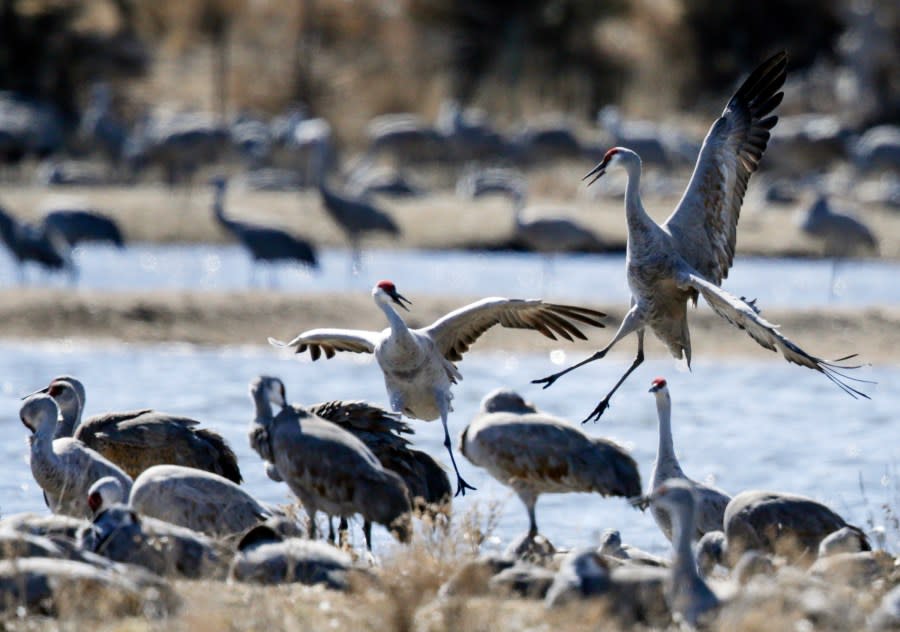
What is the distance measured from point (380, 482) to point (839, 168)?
2494 centimetres

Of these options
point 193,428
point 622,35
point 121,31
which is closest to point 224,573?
point 193,428

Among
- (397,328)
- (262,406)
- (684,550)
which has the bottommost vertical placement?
(684,550)

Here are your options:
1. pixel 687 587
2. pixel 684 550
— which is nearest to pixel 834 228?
pixel 684 550

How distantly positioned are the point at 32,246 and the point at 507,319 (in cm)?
991

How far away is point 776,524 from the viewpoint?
25.2ft

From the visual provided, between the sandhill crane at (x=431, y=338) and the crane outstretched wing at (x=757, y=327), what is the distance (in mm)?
648

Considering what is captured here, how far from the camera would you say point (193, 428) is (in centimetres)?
898

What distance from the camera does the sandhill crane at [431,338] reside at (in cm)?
927

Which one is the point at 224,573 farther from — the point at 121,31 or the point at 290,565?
the point at 121,31

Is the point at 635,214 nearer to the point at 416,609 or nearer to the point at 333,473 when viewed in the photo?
→ the point at 333,473

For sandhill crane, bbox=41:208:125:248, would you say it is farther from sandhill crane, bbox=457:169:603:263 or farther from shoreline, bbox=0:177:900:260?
sandhill crane, bbox=457:169:603:263

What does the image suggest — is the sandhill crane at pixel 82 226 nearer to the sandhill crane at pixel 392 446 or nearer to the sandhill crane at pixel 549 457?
the sandhill crane at pixel 392 446

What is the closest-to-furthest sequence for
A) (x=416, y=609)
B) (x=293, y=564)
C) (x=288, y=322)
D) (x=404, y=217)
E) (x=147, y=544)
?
1. (x=416, y=609)
2. (x=293, y=564)
3. (x=147, y=544)
4. (x=288, y=322)
5. (x=404, y=217)

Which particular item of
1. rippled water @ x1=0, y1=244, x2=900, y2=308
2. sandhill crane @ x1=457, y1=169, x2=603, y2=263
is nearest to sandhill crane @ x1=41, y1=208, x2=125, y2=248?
rippled water @ x1=0, y1=244, x2=900, y2=308
